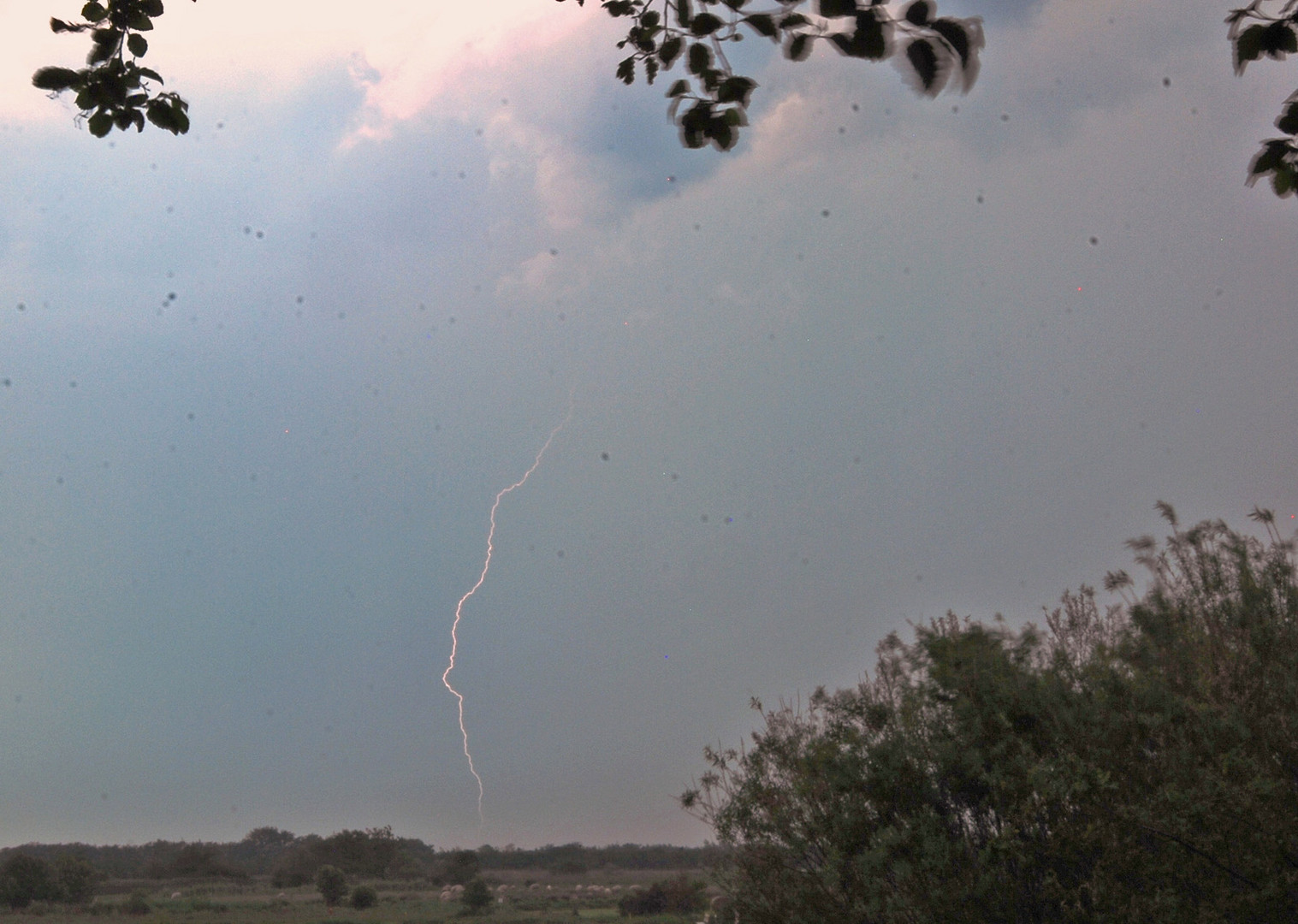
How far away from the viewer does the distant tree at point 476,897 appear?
46.0 meters

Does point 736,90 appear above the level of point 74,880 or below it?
above

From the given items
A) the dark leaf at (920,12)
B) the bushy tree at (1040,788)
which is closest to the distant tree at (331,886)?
the bushy tree at (1040,788)

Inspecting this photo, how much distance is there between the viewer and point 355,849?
6612cm

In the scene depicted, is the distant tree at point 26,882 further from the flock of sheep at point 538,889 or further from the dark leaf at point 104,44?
the dark leaf at point 104,44

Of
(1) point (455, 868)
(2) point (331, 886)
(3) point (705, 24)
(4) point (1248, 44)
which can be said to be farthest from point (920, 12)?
(1) point (455, 868)

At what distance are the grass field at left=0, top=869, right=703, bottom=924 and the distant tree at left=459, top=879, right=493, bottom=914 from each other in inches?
18.7

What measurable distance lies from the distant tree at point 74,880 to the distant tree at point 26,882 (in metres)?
0.30

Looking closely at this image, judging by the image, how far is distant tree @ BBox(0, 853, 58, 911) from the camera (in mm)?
49031

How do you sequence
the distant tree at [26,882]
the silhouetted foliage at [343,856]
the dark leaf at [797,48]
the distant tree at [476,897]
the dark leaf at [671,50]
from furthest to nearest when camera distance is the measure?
the silhouetted foliage at [343,856] < the distant tree at [26,882] < the distant tree at [476,897] < the dark leaf at [671,50] < the dark leaf at [797,48]

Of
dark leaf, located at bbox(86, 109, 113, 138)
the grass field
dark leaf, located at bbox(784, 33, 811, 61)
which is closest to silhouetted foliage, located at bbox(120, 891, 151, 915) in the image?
the grass field

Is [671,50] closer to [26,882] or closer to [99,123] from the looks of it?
[99,123]

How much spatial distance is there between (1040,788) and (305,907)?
5156 cm

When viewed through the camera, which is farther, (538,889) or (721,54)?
(538,889)

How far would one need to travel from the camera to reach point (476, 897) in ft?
151
